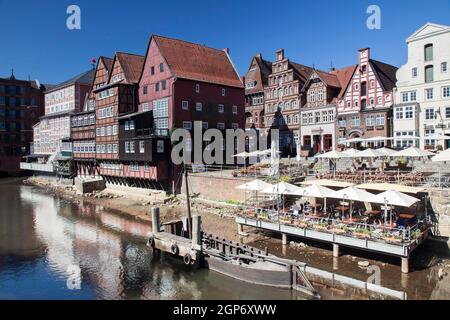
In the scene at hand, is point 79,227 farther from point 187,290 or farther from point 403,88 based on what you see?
point 403,88

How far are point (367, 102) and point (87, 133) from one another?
137 feet

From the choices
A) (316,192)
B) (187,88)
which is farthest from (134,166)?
(316,192)

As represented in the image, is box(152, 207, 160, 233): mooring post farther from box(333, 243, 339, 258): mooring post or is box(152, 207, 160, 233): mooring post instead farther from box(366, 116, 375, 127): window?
box(366, 116, 375, 127): window

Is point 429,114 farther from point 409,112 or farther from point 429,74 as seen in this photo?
point 429,74

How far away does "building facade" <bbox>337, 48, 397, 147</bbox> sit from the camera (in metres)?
42.0

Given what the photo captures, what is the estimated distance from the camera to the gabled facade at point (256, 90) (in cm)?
5816

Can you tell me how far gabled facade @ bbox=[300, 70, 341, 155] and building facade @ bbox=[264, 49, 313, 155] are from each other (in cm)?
134

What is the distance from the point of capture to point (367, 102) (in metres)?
43.7

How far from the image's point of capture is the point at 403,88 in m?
39.2

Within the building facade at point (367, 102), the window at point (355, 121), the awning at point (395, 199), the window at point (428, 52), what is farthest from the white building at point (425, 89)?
the awning at point (395, 199)

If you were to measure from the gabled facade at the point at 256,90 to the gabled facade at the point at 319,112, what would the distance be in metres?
8.67

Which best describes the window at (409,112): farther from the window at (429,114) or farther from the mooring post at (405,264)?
the mooring post at (405,264)

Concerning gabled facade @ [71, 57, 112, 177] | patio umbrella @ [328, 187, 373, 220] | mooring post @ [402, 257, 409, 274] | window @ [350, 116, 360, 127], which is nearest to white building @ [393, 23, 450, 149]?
window @ [350, 116, 360, 127]
